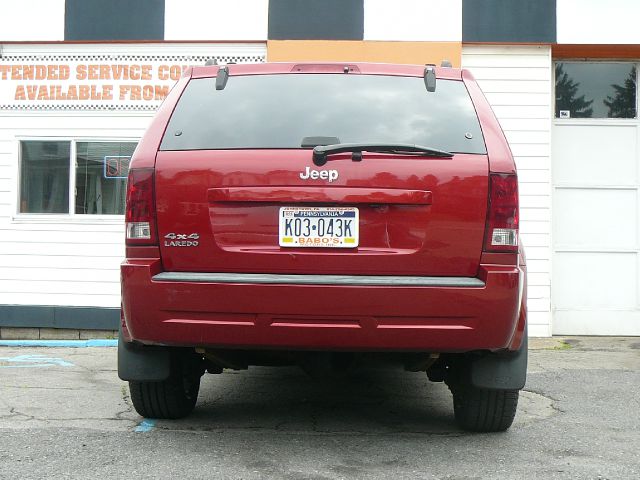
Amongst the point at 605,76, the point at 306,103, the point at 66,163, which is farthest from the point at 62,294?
the point at 605,76

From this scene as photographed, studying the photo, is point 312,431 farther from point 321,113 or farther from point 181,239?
point 321,113

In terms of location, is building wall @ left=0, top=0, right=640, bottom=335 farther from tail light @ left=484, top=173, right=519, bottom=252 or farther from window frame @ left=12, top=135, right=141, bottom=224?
tail light @ left=484, top=173, right=519, bottom=252

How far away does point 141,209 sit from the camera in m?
3.72

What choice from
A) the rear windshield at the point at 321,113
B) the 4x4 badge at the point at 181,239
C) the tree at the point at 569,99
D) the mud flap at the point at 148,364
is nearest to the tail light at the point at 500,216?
the rear windshield at the point at 321,113

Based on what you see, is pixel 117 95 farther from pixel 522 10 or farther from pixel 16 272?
pixel 522 10

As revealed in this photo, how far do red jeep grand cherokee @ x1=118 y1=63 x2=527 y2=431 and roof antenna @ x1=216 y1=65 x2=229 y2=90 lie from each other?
1.06 feet

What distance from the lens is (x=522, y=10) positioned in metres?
9.01

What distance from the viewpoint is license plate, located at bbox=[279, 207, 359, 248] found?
3627 millimetres

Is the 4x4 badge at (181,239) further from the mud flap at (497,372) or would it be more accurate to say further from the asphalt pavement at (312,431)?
the mud flap at (497,372)

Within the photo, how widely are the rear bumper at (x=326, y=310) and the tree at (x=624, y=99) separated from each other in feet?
21.3

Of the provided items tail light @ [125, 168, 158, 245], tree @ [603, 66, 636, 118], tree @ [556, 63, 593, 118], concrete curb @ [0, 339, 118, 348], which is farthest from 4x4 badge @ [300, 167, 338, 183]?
tree @ [603, 66, 636, 118]

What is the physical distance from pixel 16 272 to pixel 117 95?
2328 mm

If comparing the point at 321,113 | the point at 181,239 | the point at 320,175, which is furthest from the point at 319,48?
the point at 181,239

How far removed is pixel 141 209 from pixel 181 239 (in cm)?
24
